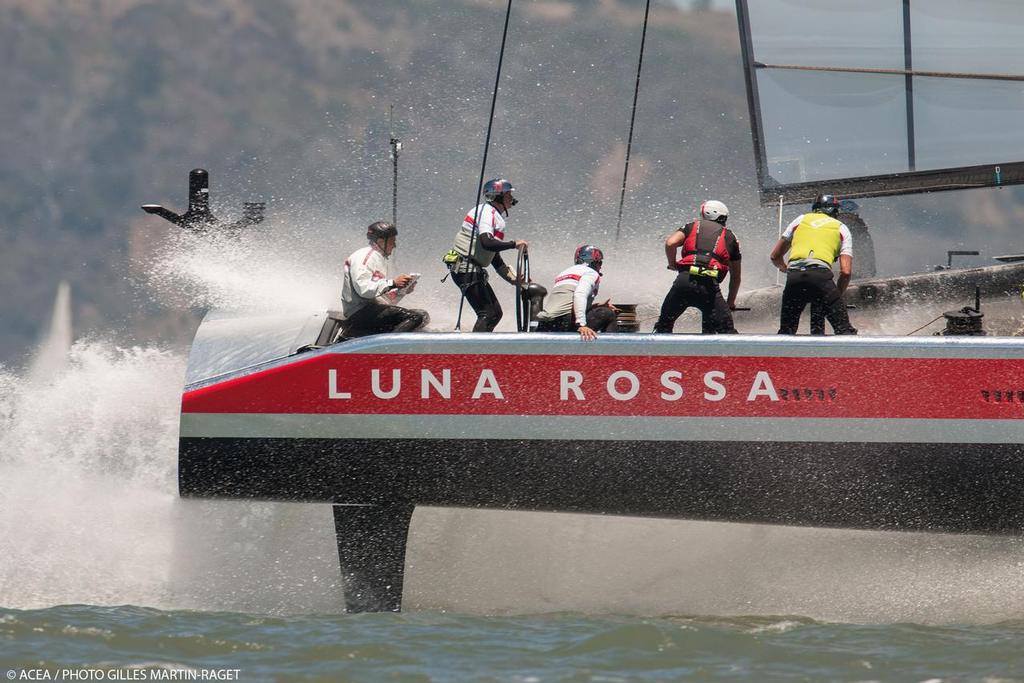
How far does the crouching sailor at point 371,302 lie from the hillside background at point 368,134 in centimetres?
2408

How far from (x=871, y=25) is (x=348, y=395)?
3.58m

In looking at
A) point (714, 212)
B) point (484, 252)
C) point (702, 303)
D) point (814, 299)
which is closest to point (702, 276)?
point (702, 303)

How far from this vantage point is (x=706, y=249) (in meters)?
7.68

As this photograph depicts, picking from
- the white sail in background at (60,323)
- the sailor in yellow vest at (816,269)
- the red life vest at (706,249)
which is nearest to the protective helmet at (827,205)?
the sailor in yellow vest at (816,269)

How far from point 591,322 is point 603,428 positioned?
75 cm

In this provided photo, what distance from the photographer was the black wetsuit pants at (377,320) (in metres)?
7.89

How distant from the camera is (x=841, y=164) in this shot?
8.93 meters

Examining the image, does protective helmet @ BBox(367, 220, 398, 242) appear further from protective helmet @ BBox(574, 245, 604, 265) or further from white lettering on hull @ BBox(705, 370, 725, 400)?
white lettering on hull @ BBox(705, 370, 725, 400)

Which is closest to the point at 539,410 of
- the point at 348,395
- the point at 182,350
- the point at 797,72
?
the point at 348,395

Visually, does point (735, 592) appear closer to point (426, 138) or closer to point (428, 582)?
point (428, 582)

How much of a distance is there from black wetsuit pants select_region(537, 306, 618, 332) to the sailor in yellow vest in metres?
0.79

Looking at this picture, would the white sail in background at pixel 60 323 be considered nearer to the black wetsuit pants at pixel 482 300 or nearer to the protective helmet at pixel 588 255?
the black wetsuit pants at pixel 482 300

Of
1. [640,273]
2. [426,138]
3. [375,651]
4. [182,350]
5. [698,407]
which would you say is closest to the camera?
[375,651]

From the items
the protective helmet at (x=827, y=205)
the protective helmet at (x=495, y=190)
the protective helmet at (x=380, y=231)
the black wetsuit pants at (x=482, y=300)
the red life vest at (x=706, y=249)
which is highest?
the protective helmet at (x=495, y=190)
